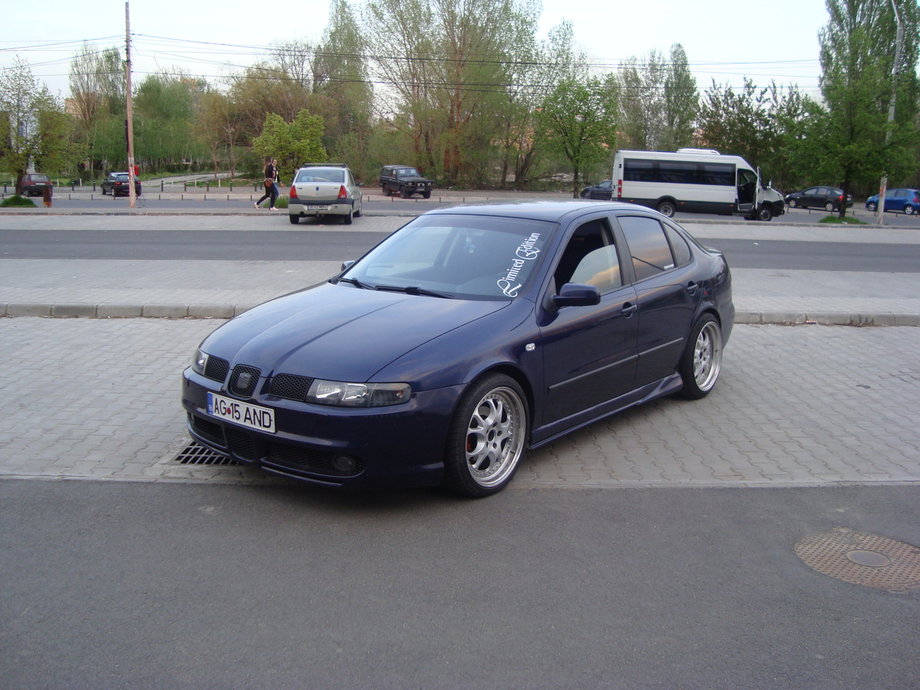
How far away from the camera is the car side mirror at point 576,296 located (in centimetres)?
500

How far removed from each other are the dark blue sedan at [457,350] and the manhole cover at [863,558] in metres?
1.62

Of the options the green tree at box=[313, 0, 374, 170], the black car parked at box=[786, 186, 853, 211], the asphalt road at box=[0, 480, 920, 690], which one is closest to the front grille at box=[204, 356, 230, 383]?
the asphalt road at box=[0, 480, 920, 690]

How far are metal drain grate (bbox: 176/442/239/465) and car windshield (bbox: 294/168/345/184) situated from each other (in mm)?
19082

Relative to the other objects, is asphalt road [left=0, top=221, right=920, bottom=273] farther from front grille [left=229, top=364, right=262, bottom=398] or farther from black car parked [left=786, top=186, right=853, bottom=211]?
black car parked [left=786, top=186, right=853, bottom=211]

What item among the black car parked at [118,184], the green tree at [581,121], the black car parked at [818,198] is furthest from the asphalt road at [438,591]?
the black car parked at [818,198]

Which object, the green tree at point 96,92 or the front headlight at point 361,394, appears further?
the green tree at point 96,92

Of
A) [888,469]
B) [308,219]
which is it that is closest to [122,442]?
[888,469]

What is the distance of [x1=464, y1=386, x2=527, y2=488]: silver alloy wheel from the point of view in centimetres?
459

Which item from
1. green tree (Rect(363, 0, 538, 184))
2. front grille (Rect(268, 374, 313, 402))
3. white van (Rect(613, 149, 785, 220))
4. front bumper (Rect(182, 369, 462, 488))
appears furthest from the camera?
green tree (Rect(363, 0, 538, 184))

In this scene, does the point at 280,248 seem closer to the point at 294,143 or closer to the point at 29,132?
the point at 29,132

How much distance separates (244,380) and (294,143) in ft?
140

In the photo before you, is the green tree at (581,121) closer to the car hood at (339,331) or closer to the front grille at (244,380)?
the car hood at (339,331)

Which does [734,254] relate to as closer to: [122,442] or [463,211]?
[463,211]

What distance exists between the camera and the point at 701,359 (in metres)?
6.80
